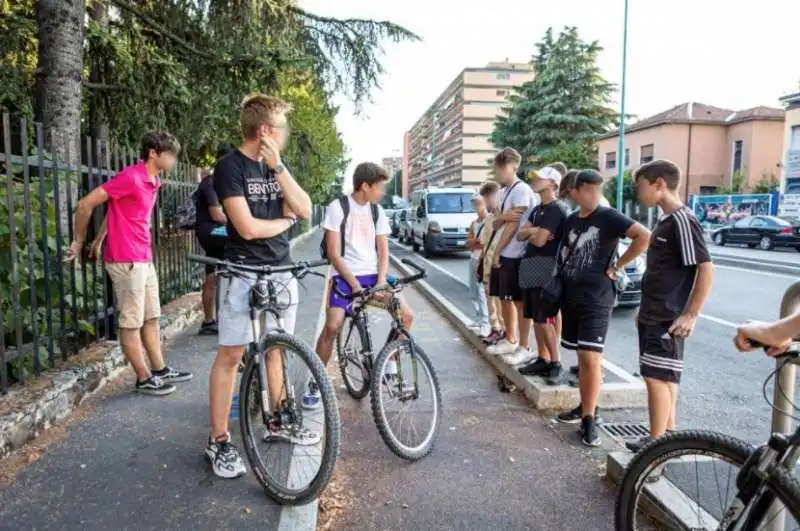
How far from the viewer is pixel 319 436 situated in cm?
337

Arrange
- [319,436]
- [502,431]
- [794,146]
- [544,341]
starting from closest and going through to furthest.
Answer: [319,436], [502,431], [544,341], [794,146]

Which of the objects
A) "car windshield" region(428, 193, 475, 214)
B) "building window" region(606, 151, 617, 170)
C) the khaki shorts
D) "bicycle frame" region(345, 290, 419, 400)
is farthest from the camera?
"building window" region(606, 151, 617, 170)

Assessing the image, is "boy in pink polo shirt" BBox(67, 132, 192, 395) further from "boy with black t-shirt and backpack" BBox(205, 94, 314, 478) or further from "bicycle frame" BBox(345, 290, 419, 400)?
"bicycle frame" BBox(345, 290, 419, 400)

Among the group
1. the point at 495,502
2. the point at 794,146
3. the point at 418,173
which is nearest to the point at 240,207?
the point at 495,502

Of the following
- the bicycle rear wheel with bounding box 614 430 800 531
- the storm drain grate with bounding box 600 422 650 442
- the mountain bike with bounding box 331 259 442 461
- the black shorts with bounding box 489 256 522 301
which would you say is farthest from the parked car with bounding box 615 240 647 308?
the bicycle rear wheel with bounding box 614 430 800 531

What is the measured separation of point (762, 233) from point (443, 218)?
48.1ft

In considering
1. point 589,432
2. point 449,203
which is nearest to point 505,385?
point 589,432

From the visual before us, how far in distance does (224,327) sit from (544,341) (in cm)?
269

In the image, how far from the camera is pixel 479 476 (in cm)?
347

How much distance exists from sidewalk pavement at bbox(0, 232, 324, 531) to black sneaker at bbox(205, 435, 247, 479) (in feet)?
0.14

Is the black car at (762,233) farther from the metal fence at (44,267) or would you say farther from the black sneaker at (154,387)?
the black sneaker at (154,387)

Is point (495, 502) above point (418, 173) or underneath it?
underneath

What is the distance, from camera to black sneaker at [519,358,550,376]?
5.01m

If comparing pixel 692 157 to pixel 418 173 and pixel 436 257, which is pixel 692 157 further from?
pixel 418 173
